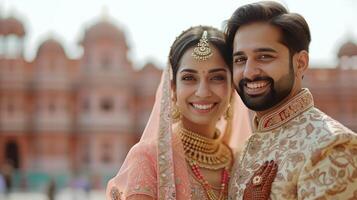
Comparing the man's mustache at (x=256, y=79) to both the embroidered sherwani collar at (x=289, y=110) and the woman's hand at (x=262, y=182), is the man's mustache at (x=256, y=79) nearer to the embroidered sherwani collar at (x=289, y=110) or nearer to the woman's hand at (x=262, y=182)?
the embroidered sherwani collar at (x=289, y=110)

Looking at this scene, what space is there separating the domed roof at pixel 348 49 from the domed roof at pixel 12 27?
15.7m

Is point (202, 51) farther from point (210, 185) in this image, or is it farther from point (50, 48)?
point (50, 48)

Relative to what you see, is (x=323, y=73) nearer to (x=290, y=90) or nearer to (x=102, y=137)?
(x=102, y=137)

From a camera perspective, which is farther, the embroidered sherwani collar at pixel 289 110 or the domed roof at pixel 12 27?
the domed roof at pixel 12 27

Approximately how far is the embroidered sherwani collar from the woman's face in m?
0.36

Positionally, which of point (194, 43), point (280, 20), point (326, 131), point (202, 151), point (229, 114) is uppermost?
point (280, 20)

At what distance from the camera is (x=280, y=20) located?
7.13ft

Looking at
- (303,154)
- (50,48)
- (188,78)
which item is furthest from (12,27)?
(303,154)

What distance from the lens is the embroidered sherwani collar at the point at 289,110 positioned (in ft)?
7.20

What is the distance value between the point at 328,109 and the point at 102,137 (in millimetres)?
11106

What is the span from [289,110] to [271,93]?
10cm

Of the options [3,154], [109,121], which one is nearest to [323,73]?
[109,121]

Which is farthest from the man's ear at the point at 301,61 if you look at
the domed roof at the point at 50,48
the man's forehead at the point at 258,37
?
the domed roof at the point at 50,48

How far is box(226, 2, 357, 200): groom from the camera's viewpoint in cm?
200
